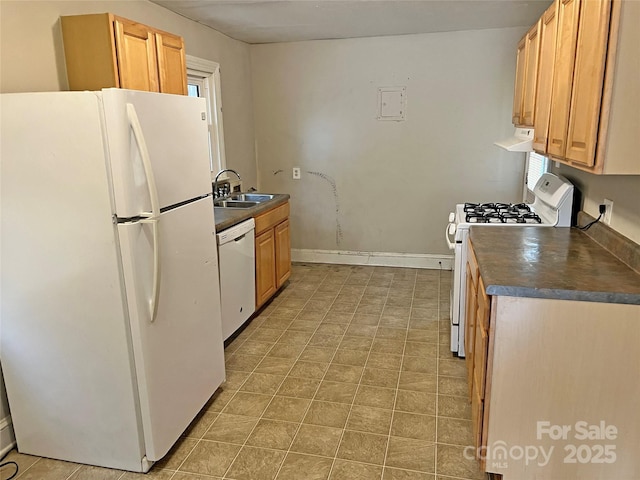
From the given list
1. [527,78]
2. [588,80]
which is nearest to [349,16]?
[527,78]

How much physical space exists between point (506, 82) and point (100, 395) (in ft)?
13.5

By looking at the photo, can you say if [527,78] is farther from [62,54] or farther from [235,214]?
[62,54]

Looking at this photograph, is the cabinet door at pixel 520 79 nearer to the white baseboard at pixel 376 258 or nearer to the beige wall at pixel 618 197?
the beige wall at pixel 618 197

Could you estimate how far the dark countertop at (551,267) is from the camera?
1702mm

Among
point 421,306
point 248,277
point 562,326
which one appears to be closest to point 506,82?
point 421,306

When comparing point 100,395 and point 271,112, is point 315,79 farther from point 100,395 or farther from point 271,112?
point 100,395

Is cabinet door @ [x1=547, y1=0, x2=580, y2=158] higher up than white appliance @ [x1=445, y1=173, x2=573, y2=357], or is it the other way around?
cabinet door @ [x1=547, y1=0, x2=580, y2=158]

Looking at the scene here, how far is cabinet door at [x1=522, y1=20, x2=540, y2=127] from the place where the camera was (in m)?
2.79

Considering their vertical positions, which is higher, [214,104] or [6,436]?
[214,104]

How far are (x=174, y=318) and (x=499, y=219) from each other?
6.57ft

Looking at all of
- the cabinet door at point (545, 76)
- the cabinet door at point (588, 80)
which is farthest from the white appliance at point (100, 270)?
the cabinet door at point (545, 76)

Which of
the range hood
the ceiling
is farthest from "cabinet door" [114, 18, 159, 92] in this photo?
the range hood

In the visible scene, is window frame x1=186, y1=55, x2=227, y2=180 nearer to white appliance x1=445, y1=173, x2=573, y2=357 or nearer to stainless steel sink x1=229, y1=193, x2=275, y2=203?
stainless steel sink x1=229, y1=193, x2=275, y2=203

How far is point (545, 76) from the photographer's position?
2551mm
